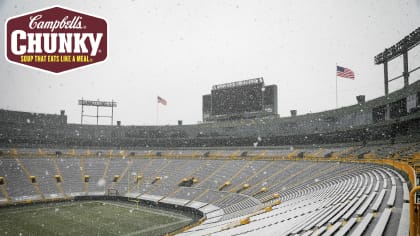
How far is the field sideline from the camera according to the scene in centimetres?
2620

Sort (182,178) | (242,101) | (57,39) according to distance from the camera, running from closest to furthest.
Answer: (57,39) < (182,178) < (242,101)

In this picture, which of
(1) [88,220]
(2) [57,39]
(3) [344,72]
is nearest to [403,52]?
(3) [344,72]

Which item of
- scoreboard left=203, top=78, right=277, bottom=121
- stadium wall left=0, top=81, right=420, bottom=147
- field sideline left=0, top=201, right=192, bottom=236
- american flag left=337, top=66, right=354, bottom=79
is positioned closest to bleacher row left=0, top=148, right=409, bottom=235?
field sideline left=0, top=201, right=192, bottom=236

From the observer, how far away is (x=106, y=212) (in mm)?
33125

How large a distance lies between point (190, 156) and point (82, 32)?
36.4 m

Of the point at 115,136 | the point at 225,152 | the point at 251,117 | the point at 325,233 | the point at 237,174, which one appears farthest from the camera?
the point at 115,136

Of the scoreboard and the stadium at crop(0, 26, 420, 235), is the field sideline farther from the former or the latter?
the scoreboard

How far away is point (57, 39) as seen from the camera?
59.8 feet

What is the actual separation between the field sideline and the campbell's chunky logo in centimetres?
1500

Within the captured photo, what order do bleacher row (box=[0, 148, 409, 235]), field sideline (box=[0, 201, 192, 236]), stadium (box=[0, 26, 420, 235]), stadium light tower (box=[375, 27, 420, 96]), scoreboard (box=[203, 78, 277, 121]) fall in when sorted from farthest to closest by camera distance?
scoreboard (box=[203, 78, 277, 121]), stadium light tower (box=[375, 27, 420, 96]), bleacher row (box=[0, 148, 409, 235]), stadium (box=[0, 26, 420, 235]), field sideline (box=[0, 201, 192, 236])

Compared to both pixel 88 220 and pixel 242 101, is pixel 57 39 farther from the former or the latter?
pixel 242 101

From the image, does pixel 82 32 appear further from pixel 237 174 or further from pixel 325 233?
pixel 237 174

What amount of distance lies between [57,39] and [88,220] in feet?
62.6

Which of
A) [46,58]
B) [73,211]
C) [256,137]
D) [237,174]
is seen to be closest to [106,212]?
[73,211]
